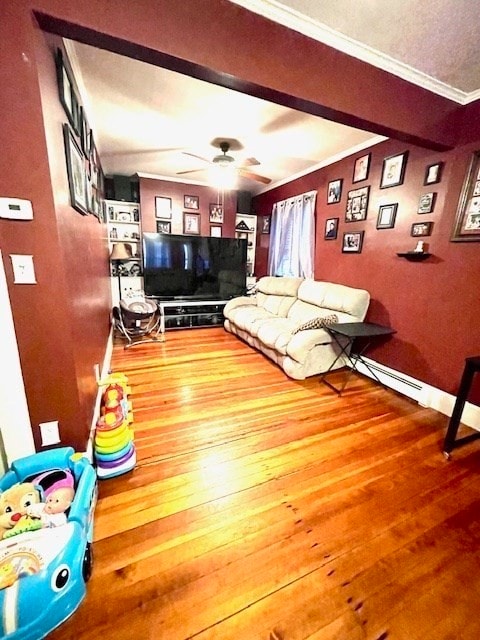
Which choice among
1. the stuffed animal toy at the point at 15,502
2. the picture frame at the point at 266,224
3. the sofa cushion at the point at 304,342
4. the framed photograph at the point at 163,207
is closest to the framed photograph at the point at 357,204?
the sofa cushion at the point at 304,342

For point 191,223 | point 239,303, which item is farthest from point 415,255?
point 191,223

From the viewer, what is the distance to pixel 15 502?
1.09 meters

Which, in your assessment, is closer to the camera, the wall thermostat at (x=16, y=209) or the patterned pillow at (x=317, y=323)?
the wall thermostat at (x=16, y=209)

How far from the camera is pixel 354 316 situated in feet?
9.53

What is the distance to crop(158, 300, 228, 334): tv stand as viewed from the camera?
445 cm

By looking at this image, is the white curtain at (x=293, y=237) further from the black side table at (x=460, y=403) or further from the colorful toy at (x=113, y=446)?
the colorful toy at (x=113, y=446)

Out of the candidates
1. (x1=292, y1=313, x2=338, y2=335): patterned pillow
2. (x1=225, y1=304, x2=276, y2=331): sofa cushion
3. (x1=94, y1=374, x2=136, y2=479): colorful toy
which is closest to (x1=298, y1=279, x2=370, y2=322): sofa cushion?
(x1=292, y1=313, x2=338, y2=335): patterned pillow

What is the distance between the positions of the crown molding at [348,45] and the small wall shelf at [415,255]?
3.65 feet

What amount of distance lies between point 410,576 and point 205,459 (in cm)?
112

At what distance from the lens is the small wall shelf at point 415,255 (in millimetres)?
2381

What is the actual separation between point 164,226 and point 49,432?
3.98m

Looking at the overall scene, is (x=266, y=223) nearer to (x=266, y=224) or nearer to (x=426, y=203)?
(x=266, y=224)

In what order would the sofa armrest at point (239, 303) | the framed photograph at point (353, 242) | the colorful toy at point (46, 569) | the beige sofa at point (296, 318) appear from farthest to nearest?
the sofa armrest at point (239, 303) → the framed photograph at point (353, 242) → the beige sofa at point (296, 318) → the colorful toy at point (46, 569)

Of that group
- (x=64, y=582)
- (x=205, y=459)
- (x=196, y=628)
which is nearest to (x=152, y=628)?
(x=196, y=628)
